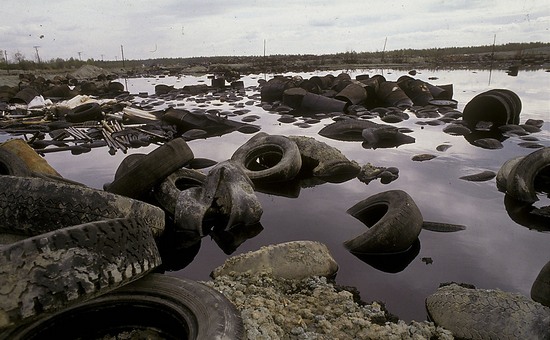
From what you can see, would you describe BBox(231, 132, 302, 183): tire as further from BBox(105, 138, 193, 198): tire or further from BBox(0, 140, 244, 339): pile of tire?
BBox(0, 140, 244, 339): pile of tire

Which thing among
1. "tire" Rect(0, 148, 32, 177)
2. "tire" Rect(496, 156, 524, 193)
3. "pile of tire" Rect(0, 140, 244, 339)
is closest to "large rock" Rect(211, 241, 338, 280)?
"pile of tire" Rect(0, 140, 244, 339)

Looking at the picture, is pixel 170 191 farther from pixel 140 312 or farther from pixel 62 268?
pixel 62 268

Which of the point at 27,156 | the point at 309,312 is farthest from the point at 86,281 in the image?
the point at 27,156

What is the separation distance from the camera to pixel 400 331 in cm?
299

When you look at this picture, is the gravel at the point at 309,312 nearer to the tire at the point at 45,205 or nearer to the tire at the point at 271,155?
the tire at the point at 45,205

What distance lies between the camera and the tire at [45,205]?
4012mm

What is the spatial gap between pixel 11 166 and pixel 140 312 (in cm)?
377

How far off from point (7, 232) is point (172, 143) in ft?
7.19

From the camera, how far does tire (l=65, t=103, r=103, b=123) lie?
1357cm

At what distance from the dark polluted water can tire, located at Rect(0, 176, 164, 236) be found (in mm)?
1136

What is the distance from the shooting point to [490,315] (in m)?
3.04

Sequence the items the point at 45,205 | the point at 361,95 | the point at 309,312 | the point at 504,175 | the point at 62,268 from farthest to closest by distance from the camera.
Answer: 1. the point at 361,95
2. the point at 504,175
3. the point at 45,205
4. the point at 309,312
5. the point at 62,268

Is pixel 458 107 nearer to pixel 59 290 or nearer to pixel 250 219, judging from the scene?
pixel 250 219

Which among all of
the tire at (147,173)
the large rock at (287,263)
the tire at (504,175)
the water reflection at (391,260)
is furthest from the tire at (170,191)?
the tire at (504,175)
